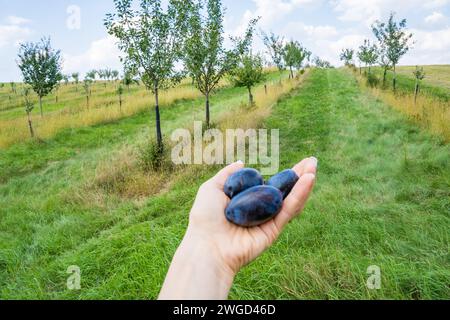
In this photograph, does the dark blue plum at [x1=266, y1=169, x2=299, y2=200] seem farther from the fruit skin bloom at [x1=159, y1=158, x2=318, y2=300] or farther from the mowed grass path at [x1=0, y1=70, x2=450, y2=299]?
the mowed grass path at [x1=0, y1=70, x2=450, y2=299]

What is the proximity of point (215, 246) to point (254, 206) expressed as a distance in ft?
1.17

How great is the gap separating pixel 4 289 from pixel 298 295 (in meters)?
3.40

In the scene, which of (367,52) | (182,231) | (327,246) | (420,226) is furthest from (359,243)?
(367,52)

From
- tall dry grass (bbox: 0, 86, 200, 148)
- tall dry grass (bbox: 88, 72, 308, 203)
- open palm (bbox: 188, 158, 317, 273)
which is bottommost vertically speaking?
tall dry grass (bbox: 88, 72, 308, 203)

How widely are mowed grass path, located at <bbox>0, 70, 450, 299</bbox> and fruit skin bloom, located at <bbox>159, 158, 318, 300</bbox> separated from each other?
116 cm

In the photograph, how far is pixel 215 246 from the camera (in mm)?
1973

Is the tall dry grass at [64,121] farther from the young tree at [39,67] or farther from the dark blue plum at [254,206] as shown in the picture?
the dark blue plum at [254,206]

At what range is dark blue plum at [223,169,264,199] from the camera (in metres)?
2.16

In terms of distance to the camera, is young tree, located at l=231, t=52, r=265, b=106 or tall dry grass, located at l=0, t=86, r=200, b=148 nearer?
tall dry grass, located at l=0, t=86, r=200, b=148

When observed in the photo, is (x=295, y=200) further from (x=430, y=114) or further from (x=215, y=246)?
(x=430, y=114)

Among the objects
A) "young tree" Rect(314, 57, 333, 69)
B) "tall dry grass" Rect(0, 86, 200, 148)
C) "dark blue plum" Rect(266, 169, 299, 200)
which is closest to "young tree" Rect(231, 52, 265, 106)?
"tall dry grass" Rect(0, 86, 200, 148)

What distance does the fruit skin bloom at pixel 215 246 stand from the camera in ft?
5.63

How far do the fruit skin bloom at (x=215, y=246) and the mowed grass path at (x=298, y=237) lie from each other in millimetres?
1163

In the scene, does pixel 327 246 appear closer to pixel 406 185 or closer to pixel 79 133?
pixel 406 185
